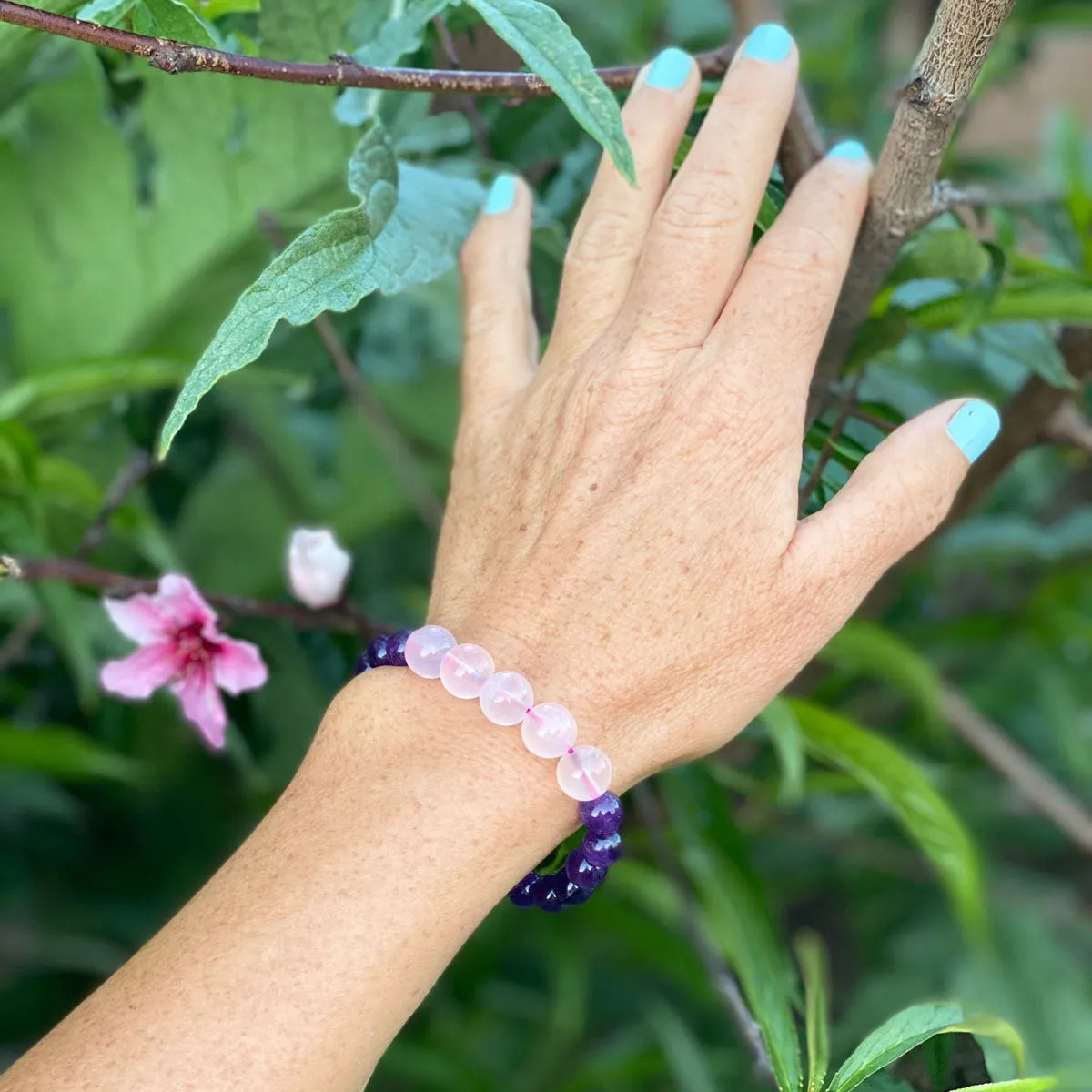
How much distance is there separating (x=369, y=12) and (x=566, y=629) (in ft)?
0.99

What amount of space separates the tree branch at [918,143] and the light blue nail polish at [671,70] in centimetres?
9

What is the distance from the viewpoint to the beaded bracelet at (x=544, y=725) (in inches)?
16.7

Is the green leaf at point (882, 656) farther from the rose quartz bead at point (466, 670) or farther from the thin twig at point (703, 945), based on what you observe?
the rose quartz bead at point (466, 670)

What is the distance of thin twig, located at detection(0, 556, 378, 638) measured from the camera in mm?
552

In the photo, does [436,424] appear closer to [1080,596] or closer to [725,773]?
[725,773]

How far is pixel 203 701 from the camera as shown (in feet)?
1.85

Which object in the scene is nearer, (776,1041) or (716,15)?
(776,1041)

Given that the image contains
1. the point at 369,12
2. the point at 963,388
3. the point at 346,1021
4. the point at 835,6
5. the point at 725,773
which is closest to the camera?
the point at 346,1021

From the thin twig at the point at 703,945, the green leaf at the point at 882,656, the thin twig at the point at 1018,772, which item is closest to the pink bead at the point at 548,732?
the thin twig at the point at 703,945

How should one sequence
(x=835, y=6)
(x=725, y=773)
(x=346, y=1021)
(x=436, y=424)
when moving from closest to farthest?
(x=346, y=1021)
(x=725, y=773)
(x=436, y=424)
(x=835, y=6)

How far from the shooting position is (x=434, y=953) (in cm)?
41

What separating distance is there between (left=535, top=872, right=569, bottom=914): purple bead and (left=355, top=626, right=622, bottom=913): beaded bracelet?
13 mm

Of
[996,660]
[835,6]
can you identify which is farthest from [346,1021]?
[835,6]

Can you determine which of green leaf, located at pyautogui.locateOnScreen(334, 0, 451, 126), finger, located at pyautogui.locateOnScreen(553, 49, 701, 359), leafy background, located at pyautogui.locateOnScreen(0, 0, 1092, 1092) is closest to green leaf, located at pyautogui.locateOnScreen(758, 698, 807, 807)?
leafy background, located at pyautogui.locateOnScreen(0, 0, 1092, 1092)
